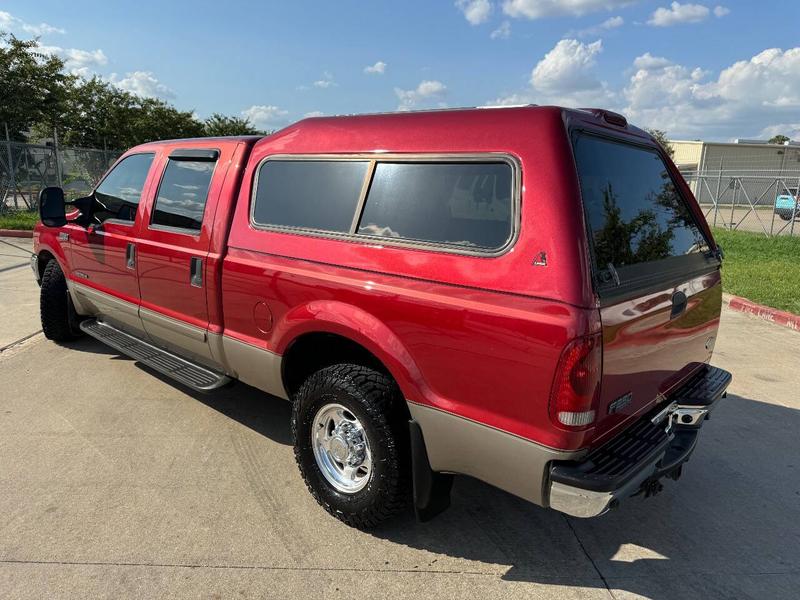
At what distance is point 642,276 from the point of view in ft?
7.83

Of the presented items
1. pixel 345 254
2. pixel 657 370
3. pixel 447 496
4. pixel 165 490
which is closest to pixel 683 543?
pixel 657 370

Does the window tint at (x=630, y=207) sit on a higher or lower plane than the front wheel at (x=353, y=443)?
higher

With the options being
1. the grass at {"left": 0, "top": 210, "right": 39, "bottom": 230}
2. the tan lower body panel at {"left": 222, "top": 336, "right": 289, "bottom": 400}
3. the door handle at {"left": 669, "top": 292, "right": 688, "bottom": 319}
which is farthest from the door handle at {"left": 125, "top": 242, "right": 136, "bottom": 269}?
the grass at {"left": 0, "top": 210, "right": 39, "bottom": 230}

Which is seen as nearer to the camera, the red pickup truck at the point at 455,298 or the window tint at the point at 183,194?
the red pickup truck at the point at 455,298

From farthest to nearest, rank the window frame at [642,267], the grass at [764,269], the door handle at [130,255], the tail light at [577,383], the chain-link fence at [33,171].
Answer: the chain-link fence at [33,171] → the grass at [764,269] → the door handle at [130,255] → the window frame at [642,267] → the tail light at [577,383]

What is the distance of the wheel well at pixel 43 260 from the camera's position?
534 cm

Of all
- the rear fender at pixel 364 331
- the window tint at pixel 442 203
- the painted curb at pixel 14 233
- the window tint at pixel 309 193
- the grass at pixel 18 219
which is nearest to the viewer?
the window tint at pixel 442 203

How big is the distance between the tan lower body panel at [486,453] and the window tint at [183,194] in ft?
6.55

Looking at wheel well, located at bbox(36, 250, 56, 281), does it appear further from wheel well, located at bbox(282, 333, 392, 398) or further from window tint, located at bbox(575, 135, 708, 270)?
window tint, located at bbox(575, 135, 708, 270)

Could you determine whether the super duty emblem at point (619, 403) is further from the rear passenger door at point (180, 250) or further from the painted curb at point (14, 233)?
the painted curb at point (14, 233)

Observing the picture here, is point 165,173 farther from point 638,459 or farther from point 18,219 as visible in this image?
point 18,219

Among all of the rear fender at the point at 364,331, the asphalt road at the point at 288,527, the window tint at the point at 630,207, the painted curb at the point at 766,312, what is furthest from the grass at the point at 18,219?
the painted curb at the point at 766,312

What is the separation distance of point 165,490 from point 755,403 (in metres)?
4.36

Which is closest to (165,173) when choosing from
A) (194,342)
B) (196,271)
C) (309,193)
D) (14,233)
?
(196,271)
